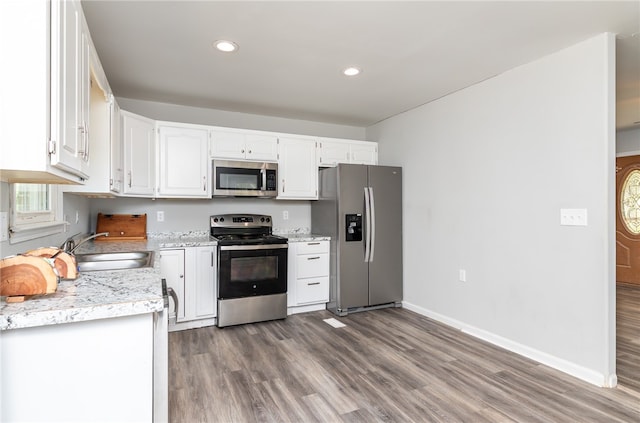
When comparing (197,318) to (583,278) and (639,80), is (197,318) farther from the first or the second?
(639,80)

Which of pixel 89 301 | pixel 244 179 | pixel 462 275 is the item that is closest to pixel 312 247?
pixel 244 179

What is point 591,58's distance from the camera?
2436 mm

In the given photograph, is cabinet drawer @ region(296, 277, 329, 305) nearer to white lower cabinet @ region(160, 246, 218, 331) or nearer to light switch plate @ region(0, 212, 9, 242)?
white lower cabinet @ region(160, 246, 218, 331)

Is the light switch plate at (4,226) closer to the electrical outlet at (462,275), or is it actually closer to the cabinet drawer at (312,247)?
the cabinet drawer at (312,247)

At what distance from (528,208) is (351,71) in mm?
1876

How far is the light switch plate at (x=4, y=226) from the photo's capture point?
4.99 ft

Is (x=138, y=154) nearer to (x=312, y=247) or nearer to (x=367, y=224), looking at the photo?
(x=312, y=247)

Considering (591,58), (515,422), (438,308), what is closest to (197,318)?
(438,308)

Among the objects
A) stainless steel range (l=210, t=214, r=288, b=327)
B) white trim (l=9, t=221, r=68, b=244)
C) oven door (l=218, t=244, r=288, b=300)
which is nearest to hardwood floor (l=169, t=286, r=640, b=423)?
stainless steel range (l=210, t=214, r=288, b=327)

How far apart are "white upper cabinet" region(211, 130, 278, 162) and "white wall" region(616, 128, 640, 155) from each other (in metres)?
4.91

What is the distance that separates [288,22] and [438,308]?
10.1 feet

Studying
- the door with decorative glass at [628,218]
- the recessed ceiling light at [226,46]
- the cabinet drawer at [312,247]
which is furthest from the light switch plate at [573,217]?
the door with decorative glass at [628,218]

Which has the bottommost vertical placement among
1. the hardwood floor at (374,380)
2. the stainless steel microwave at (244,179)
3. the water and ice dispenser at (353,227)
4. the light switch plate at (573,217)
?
the hardwood floor at (374,380)

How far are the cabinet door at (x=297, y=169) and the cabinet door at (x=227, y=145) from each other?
1.51ft
